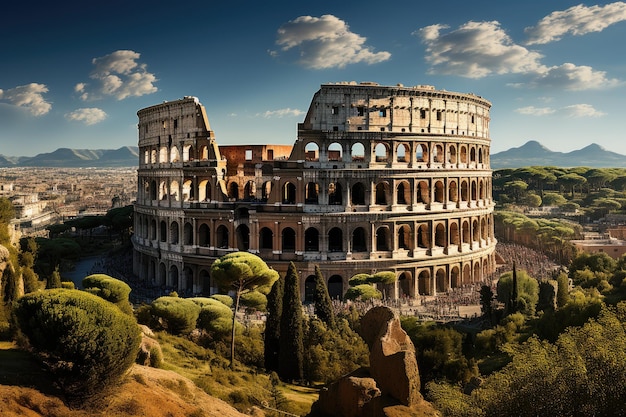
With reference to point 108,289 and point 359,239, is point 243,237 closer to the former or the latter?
point 359,239

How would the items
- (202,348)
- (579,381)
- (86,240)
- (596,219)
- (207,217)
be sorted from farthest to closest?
(596,219) → (86,240) → (207,217) → (202,348) → (579,381)

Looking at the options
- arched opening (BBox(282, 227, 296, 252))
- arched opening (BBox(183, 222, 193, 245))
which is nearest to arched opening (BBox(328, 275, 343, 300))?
arched opening (BBox(282, 227, 296, 252))

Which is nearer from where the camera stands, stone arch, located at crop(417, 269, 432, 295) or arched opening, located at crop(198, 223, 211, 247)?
stone arch, located at crop(417, 269, 432, 295)

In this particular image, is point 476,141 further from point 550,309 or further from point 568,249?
point 550,309

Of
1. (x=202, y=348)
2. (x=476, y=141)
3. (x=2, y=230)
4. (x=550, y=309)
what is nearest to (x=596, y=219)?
(x=476, y=141)

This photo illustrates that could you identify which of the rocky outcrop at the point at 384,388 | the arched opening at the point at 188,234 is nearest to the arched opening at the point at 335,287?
the arched opening at the point at 188,234

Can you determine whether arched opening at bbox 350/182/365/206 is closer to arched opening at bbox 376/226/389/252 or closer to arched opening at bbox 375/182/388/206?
arched opening at bbox 375/182/388/206

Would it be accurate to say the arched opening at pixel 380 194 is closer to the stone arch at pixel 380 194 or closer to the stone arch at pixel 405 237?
the stone arch at pixel 380 194
